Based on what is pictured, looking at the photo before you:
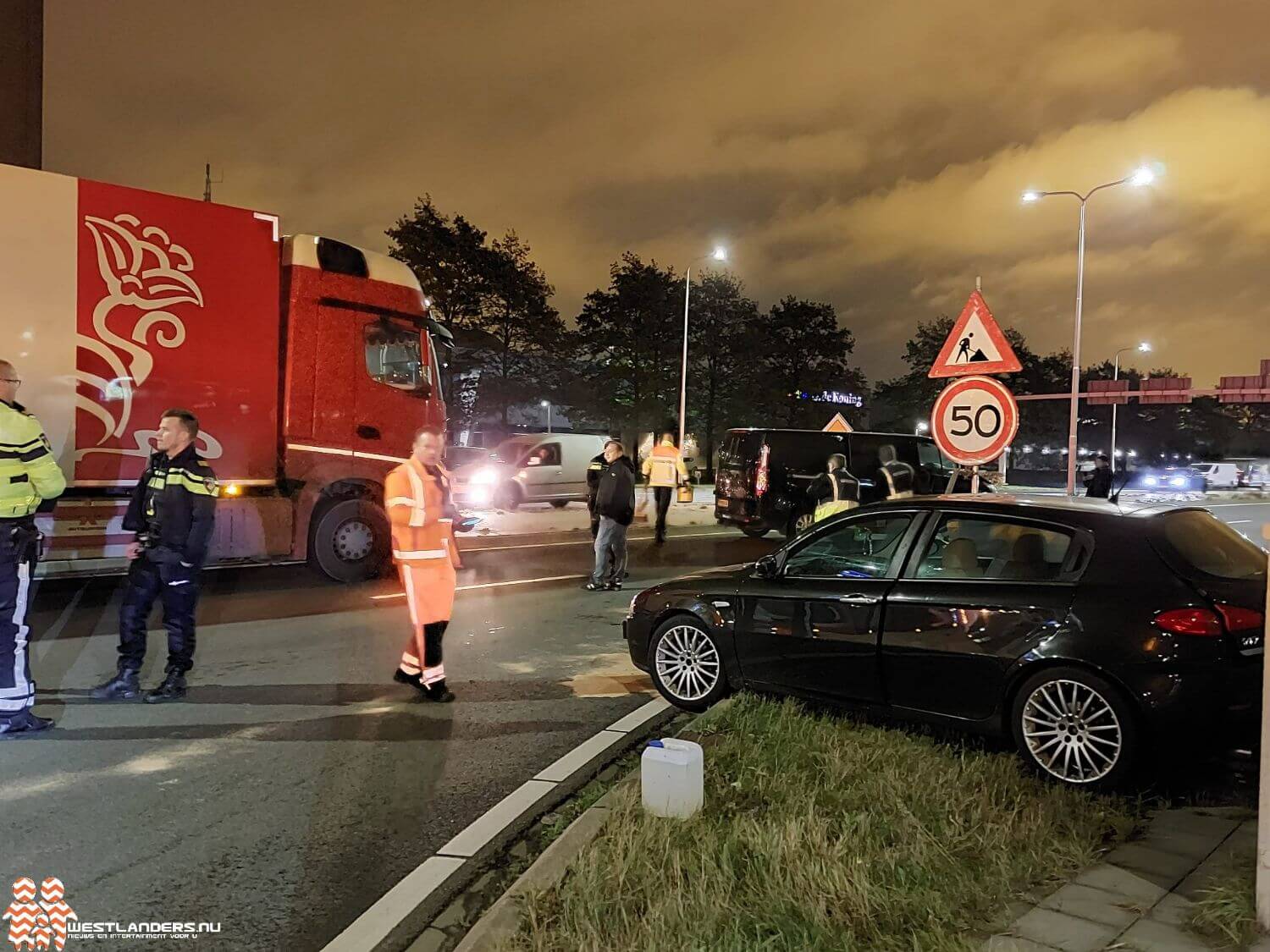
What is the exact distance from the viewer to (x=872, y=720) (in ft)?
17.4

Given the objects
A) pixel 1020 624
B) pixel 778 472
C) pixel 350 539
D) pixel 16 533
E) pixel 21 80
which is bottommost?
pixel 350 539

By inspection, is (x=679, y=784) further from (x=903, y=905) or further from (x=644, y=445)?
(x=644, y=445)

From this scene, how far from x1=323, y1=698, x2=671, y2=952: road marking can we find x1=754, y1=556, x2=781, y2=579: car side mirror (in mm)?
1193

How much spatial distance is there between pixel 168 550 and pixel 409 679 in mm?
1716

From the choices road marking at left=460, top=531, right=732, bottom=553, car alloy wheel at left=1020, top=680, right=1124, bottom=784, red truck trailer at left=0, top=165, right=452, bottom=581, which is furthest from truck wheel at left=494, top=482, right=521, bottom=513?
car alloy wheel at left=1020, top=680, right=1124, bottom=784

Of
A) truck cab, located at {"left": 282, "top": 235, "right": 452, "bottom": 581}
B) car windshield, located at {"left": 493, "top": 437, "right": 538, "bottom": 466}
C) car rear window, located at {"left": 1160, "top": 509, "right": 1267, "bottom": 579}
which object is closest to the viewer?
car rear window, located at {"left": 1160, "top": 509, "right": 1267, "bottom": 579}

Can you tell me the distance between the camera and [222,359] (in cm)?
966

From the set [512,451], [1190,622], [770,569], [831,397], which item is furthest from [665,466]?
[831,397]

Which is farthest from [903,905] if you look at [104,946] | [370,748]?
[370,748]

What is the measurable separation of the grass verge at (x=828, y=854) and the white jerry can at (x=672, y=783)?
9 centimetres

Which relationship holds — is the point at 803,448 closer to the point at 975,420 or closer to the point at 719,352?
the point at 975,420

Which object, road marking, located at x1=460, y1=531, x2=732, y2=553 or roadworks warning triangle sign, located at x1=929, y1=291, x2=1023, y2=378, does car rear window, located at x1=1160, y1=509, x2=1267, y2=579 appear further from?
road marking, located at x1=460, y1=531, x2=732, y2=553

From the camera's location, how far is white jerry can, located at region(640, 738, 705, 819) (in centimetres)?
383

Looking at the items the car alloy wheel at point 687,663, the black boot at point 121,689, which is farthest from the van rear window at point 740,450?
the black boot at point 121,689
